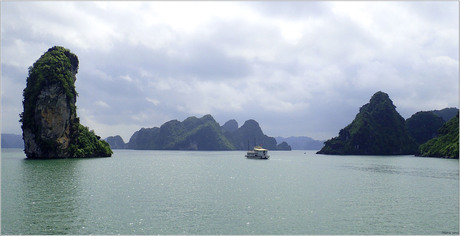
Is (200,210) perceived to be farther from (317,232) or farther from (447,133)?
(447,133)

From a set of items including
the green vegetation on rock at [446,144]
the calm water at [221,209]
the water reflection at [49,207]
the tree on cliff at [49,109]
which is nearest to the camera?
the water reflection at [49,207]

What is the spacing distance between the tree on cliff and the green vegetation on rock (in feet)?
568

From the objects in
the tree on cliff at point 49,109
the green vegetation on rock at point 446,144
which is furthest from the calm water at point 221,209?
the green vegetation on rock at point 446,144

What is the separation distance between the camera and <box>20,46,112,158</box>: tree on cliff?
123000 millimetres

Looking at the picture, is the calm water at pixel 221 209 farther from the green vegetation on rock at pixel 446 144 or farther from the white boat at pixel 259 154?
the green vegetation on rock at pixel 446 144

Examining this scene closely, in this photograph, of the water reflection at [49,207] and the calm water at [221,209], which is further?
the calm water at [221,209]

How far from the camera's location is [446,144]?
6757 inches

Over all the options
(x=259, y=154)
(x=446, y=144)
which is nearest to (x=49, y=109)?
(x=259, y=154)

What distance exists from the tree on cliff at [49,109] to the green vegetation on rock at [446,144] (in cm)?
17301

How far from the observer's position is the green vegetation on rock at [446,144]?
6240 inches

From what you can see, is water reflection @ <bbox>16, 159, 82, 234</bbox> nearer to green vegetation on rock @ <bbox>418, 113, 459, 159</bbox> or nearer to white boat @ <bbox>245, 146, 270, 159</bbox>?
white boat @ <bbox>245, 146, 270, 159</bbox>

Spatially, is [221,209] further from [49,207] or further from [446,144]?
[446,144]

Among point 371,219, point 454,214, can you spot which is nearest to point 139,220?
point 371,219

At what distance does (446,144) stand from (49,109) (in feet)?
631
